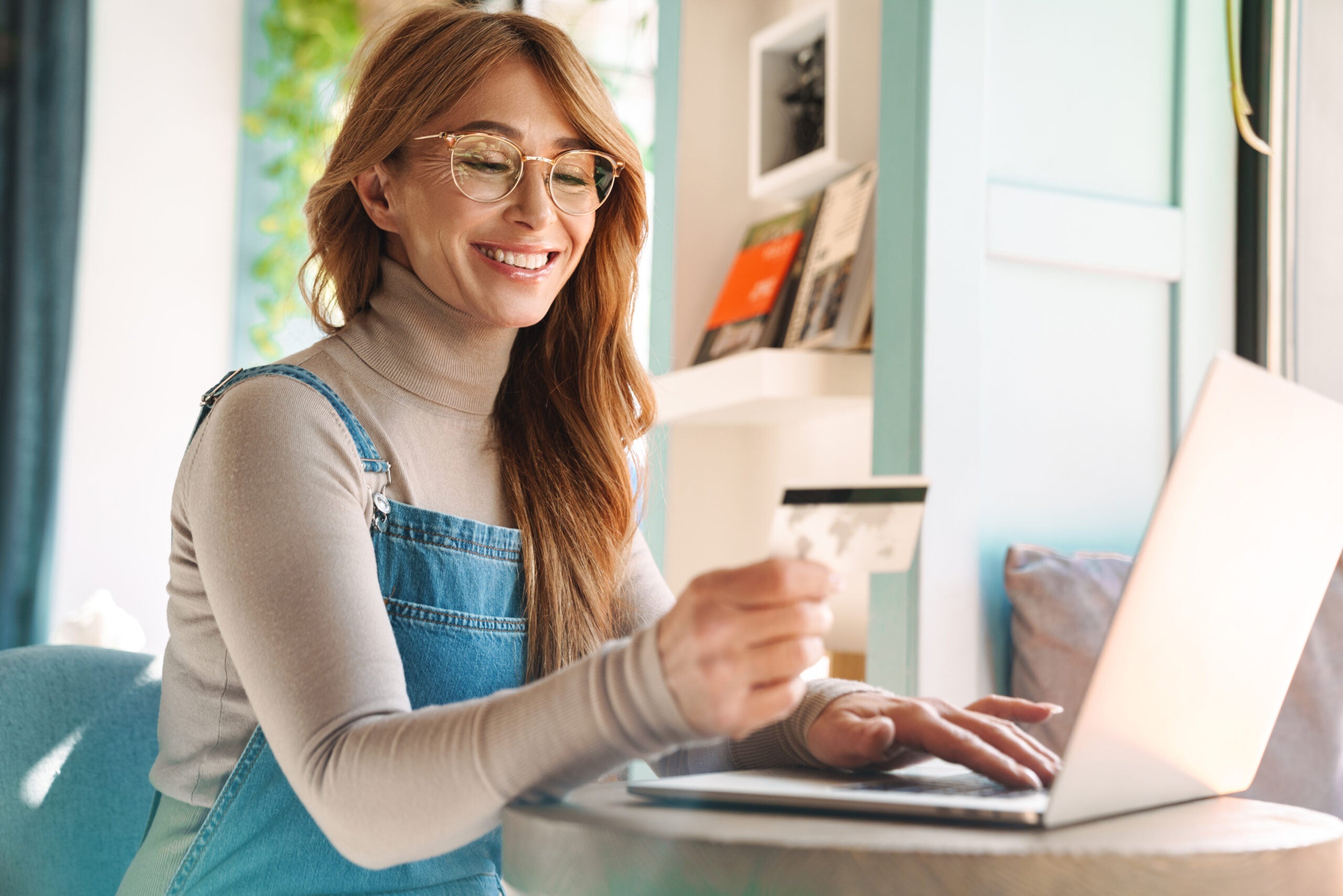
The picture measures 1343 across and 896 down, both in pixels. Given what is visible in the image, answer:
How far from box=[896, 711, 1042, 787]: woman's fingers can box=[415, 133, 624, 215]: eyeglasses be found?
0.59m

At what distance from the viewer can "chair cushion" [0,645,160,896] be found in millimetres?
1041

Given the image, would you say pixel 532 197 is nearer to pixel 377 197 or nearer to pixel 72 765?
pixel 377 197

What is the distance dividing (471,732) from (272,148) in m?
3.71

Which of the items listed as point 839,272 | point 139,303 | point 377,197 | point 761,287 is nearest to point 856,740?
point 377,197

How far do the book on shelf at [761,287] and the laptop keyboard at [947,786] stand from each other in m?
1.20

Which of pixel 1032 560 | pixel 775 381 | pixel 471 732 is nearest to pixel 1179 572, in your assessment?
pixel 471 732

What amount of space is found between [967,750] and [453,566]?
0.45 metres

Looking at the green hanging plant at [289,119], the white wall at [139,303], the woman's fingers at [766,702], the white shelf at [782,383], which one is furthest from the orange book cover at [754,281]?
the white wall at [139,303]

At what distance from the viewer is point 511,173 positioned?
45.1 inches

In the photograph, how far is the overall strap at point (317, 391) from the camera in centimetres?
96

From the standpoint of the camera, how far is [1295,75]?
5.63 ft

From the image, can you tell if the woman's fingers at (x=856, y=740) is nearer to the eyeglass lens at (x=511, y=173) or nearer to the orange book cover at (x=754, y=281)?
the eyeglass lens at (x=511, y=173)

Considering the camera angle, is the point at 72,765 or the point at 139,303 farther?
the point at 139,303

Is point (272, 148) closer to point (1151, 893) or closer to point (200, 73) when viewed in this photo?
point (200, 73)
